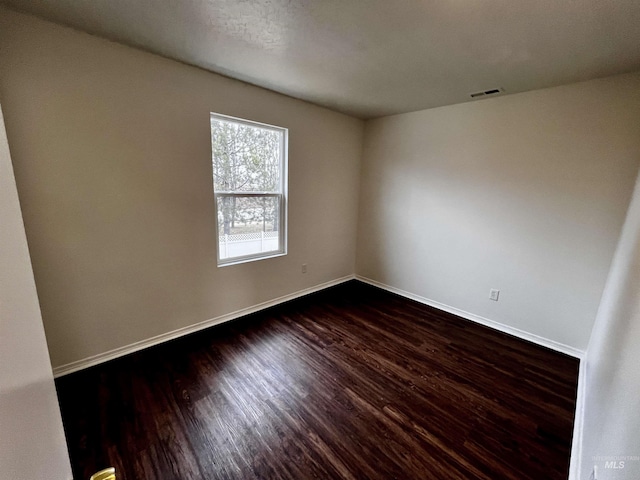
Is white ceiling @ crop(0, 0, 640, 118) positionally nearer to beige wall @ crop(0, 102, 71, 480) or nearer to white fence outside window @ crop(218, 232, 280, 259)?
beige wall @ crop(0, 102, 71, 480)

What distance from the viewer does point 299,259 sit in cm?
337

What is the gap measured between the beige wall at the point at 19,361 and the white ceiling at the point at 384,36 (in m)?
1.37

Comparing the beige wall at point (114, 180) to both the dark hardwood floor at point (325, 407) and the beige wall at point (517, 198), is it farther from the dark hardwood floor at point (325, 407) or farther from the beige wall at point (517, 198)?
the beige wall at point (517, 198)

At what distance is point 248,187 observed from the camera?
2797mm

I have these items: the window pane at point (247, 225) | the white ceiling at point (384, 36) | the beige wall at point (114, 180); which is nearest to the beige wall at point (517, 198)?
the white ceiling at point (384, 36)

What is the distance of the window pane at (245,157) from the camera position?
8.27ft

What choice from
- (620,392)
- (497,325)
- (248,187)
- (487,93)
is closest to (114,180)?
(248,187)

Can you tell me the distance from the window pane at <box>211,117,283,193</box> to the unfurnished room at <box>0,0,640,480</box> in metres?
0.02

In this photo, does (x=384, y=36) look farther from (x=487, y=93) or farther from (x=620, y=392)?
(x=620, y=392)

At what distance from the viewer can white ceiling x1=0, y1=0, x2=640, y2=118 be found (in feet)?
4.56

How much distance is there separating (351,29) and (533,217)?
2.31 meters

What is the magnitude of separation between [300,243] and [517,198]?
2.35 metres

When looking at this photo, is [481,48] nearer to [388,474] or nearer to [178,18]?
[178,18]

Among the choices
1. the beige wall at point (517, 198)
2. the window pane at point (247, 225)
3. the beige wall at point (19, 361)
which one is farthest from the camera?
the window pane at point (247, 225)
